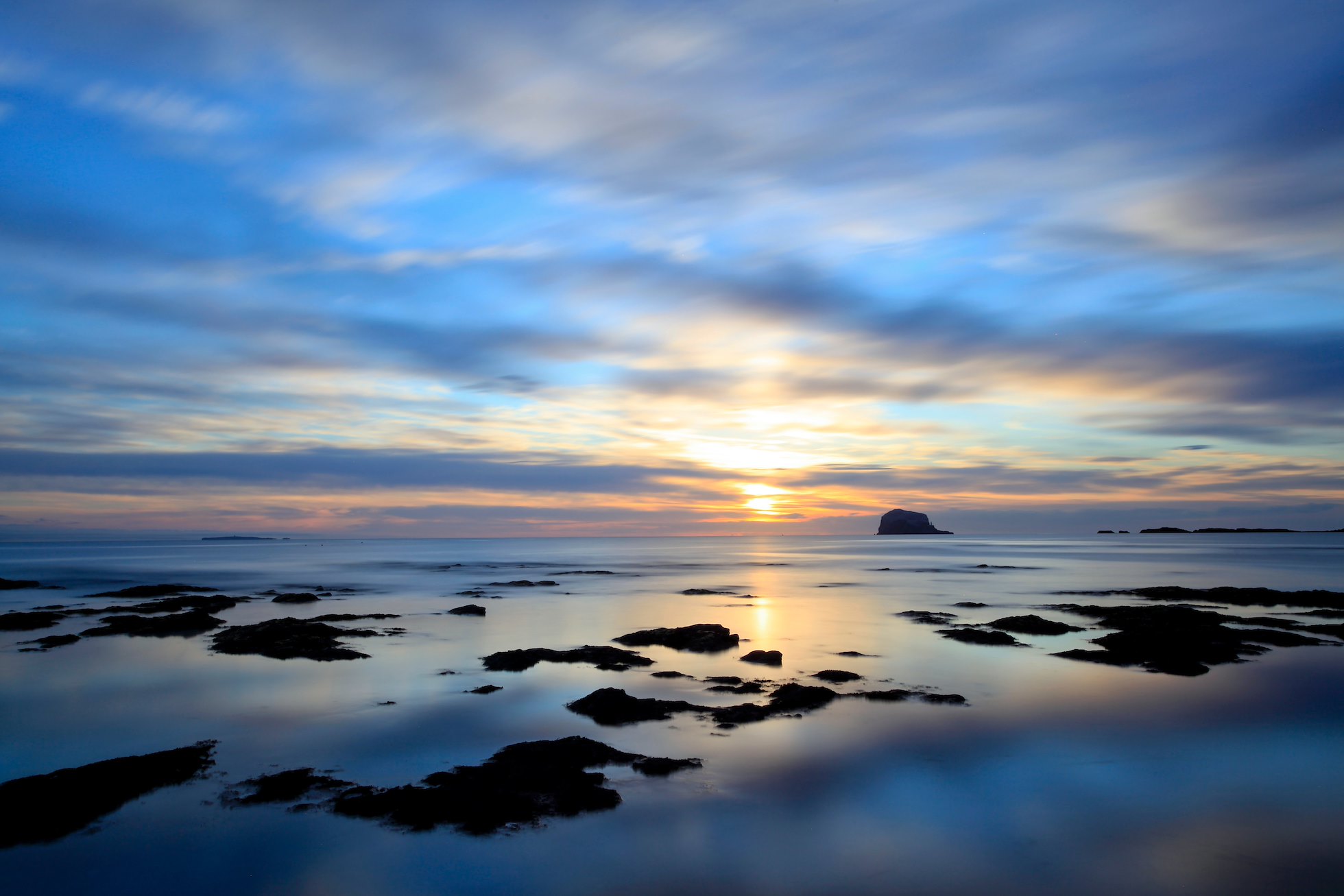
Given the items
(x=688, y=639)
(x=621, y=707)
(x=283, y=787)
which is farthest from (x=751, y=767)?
(x=688, y=639)

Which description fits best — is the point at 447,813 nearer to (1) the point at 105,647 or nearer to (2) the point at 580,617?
(1) the point at 105,647

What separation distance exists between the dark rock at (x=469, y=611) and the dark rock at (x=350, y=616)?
2.37 metres

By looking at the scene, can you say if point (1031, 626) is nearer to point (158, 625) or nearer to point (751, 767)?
point (751, 767)

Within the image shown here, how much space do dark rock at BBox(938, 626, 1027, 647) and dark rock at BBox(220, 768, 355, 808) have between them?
1998 centimetres

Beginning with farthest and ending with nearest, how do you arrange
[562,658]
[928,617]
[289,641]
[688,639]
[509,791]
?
[928,617]
[688,639]
[289,641]
[562,658]
[509,791]

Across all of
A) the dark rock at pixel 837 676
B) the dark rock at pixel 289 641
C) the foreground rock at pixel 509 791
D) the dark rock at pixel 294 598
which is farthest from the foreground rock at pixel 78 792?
the dark rock at pixel 294 598

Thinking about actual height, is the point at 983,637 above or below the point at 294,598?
above

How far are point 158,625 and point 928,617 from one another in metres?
29.4


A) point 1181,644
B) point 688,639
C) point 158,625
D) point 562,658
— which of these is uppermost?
point 1181,644

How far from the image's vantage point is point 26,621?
93.2 feet

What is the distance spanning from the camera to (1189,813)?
1013 centimetres

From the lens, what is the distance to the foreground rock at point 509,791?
9.48 metres

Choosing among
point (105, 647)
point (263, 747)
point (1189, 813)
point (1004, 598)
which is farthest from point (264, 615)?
point (1004, 598)

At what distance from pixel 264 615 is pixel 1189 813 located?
33.9m
